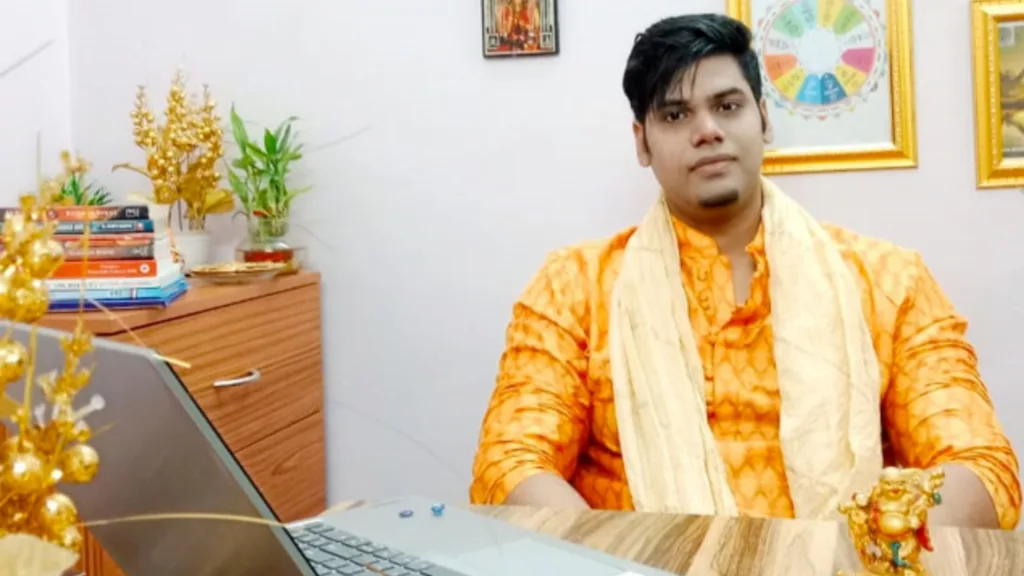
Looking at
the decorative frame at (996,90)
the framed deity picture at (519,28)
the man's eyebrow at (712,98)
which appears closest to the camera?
the man's eyebrow at (712,98)

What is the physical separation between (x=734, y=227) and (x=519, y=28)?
2.26ft

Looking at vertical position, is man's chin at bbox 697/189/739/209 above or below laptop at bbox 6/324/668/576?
above

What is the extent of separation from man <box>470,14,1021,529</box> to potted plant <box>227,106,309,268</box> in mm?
655

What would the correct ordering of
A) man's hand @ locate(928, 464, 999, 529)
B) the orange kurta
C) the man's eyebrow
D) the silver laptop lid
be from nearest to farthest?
the silver laptop lid < man's hand @ locate(928, 464, 999, 529) < the orange kurta < the man's eyebrow

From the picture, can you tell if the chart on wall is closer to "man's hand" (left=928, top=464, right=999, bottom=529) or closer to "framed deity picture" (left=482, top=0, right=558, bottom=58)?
"framed deity picture" (left=482, top=0, right=558, bottom=58)

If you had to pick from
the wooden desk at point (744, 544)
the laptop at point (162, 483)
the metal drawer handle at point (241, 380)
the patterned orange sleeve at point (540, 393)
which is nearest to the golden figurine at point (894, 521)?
the wooden desk at point (744, 544)

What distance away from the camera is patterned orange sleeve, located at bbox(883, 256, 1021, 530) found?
1284 millimetres

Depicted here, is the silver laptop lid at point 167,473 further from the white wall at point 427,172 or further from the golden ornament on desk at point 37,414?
the white wall at point 427,172

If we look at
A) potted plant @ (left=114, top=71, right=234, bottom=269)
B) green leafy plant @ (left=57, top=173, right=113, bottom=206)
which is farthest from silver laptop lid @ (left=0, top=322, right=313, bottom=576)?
potted plant @ (left=114, top=71, right=234, bottom=269)

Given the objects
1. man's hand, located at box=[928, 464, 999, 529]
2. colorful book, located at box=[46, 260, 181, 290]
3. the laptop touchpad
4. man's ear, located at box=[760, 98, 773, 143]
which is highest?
man's ear, located at box=[760, 98, 773, 143]

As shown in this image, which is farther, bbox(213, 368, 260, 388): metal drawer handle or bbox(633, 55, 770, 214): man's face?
bbox(213, 368, 260, 388): metal drawer handle

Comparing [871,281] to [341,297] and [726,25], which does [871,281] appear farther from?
[341,297]

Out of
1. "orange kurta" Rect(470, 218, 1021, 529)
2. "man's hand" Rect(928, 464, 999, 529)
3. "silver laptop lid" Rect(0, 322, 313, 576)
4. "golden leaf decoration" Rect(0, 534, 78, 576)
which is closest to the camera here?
"golden leaf decoration" Rect(0, 534, 78, 576)

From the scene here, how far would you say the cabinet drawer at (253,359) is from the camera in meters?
1.60
